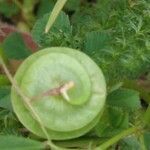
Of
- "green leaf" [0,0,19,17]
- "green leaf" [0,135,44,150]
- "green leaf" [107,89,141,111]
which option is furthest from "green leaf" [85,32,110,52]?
"green leaf" [0,0,19,17]

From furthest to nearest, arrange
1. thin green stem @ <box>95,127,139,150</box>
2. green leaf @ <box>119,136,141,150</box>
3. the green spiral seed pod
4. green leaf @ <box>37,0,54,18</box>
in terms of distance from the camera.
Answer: green leaf @ <box>37,0,54,18</box> → green leaf @ <box>119,136,141,150</box> → thin green stem @ <box>95,127,139,150</box> → the green spiral seed pod

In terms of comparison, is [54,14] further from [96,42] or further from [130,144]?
[130,144]

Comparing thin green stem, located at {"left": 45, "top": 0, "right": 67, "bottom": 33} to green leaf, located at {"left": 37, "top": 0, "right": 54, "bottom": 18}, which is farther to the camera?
green leaf, located at {"left": 37, "top": 0, "right": 54, "bottom": 18}

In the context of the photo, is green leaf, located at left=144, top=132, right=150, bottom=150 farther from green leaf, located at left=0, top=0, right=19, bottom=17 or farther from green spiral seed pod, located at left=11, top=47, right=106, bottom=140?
green leaf, located at left=0, top=0, right=19, bottom=17

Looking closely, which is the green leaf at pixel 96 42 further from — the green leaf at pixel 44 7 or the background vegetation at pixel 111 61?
the green leaf at pixel 44 7

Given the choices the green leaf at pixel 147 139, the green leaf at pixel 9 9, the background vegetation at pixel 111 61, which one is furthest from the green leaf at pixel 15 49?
the green leaf at pixel 9 9

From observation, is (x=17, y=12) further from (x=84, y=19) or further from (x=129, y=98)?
(x=129, y=98)

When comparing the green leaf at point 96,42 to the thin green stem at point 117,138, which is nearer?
the thin green stem at point 117,138
